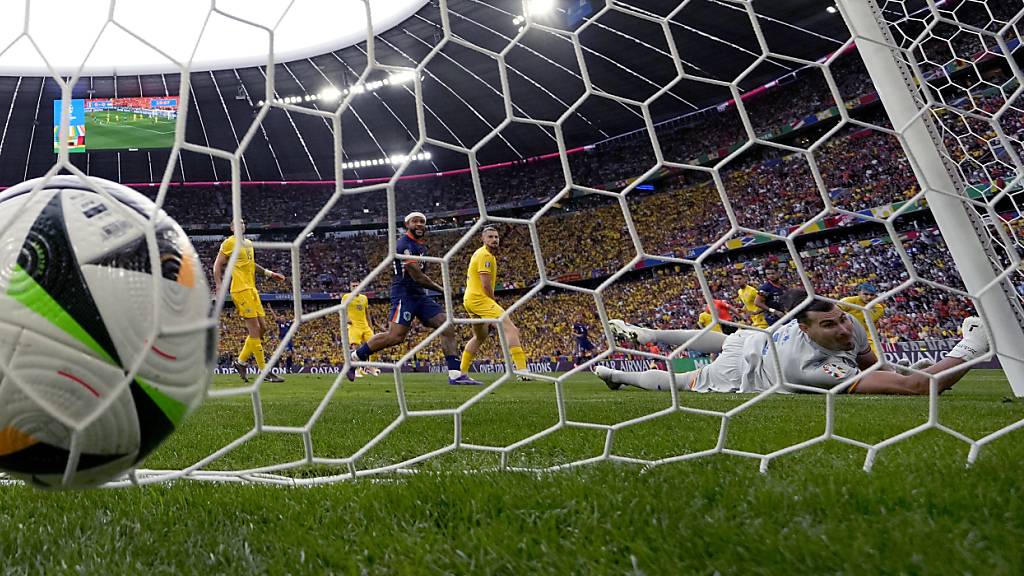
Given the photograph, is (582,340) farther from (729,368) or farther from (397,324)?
(729,368)

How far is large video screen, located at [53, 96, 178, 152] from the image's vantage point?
14586 mm

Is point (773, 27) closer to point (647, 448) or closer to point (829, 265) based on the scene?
point (829, 265)

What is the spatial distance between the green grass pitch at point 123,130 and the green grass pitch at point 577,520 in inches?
612

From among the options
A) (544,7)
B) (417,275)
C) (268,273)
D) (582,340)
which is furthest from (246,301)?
(582,340)

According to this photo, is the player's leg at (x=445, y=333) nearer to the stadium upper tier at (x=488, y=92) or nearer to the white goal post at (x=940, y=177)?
the white goal post at (x=940, y=177)

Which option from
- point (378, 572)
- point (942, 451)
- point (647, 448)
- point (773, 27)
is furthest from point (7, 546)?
point (773, 27)

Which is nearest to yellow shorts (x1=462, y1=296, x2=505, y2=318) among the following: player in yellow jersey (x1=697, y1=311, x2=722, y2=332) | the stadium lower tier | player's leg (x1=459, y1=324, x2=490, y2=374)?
player's leg (x1=459, y1=324, x2=490, y2=374)

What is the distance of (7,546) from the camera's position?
1132 millimetres

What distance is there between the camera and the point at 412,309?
17.8 feet

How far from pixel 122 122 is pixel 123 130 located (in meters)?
0.22

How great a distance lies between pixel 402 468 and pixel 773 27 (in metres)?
14.9

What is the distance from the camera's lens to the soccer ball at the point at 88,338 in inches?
42.3

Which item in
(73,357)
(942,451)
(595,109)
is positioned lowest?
(595,109)

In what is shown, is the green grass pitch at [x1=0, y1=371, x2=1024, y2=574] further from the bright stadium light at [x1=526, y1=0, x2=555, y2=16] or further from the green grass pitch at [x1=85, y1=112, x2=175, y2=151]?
the green grass pitch at [x1=85, y1=112, x2=175, y2=151]
